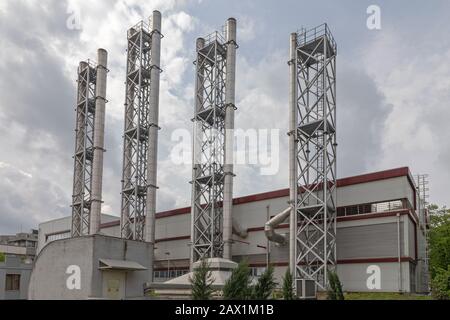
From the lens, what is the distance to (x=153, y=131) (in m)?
58.1

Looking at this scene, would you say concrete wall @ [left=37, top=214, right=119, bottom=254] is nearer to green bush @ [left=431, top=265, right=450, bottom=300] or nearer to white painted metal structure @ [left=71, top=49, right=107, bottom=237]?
white painted metal structure @ [left=71, top=49, right=107, bottom=237]

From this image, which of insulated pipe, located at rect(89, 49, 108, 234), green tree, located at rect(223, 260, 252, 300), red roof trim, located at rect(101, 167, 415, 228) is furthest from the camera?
insulated pipe, located at rect(89, 49, 108, 234)

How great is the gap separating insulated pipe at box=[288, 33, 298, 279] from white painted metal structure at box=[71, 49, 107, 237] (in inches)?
1106

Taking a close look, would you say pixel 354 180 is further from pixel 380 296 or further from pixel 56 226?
pixel 56 226

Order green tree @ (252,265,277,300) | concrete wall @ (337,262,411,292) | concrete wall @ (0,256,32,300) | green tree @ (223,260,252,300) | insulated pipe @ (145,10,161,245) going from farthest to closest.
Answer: insulated pipe @ (145,10,161,245) → concrete wall @ (0,256,32,300) → concrete wall @ (337,262,411,292) → green tree @ (252,265,277,300) → green tree @ (223,260,252,300)

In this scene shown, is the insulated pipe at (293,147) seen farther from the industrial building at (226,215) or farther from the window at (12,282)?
the window at (12,282)

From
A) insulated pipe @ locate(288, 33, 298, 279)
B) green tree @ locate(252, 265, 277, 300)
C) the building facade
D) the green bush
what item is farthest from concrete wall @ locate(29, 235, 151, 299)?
the green bush

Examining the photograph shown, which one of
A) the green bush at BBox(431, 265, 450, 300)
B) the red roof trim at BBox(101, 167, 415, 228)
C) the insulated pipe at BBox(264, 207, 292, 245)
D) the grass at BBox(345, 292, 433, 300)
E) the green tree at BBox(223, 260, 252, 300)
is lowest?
the grass at BBox(345, 292, 433, 300)

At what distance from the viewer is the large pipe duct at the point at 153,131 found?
55469 millimetres

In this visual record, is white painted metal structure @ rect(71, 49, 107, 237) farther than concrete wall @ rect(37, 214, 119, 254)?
No

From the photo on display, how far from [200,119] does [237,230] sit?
13.4m

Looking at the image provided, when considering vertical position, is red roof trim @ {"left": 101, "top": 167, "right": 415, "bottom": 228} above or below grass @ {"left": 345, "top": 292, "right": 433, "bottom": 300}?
above

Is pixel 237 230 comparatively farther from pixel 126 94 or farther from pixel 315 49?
pixel 126 94

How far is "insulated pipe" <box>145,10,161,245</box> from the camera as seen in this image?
182ft
